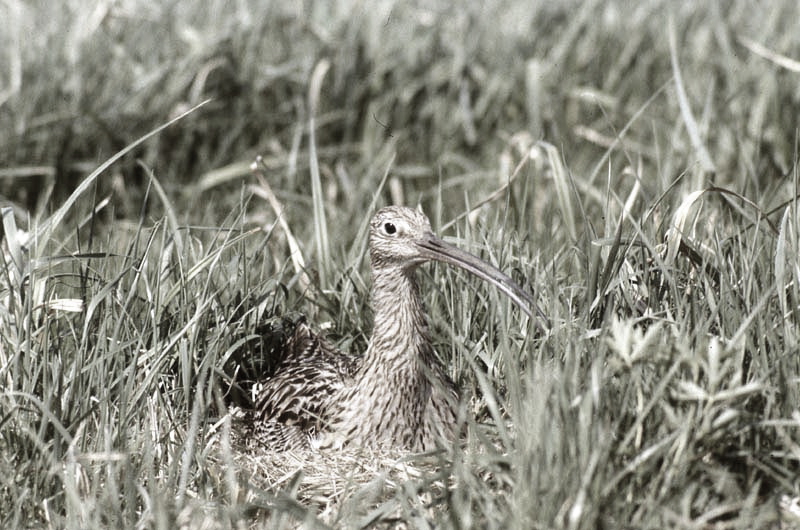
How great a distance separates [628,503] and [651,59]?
4974 mm

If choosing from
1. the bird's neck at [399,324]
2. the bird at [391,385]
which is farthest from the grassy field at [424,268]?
the bird's neck at [399,324]

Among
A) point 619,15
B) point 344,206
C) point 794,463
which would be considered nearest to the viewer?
point 794,463

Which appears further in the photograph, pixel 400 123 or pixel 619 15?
pixel 619 15

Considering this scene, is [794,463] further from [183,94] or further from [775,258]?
[183,94]

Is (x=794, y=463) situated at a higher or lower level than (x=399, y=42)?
lower

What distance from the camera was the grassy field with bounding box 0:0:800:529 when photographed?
3.08m

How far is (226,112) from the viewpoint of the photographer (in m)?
7.13

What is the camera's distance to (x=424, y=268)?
461 cm

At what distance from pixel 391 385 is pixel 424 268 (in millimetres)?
676

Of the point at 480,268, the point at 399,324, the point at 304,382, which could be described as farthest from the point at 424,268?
the point at 480,268

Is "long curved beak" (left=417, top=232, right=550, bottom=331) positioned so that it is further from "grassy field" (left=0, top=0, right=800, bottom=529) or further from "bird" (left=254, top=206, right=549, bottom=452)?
"grassy field" (left=0, top=0, right=800, bottom=529)

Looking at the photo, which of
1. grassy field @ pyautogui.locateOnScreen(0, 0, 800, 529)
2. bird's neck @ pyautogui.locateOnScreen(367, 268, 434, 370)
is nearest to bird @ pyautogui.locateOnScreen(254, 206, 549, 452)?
bird's neck @ pyautogui.locateOnScreen(367, 268, 434, 370)

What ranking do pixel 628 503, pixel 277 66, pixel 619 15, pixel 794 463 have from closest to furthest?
pixel 628 503 → pixel 794 463 → pixel 277 66 → pixel 619 15

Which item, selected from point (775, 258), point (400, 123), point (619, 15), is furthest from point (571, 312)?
point (619, 15)
